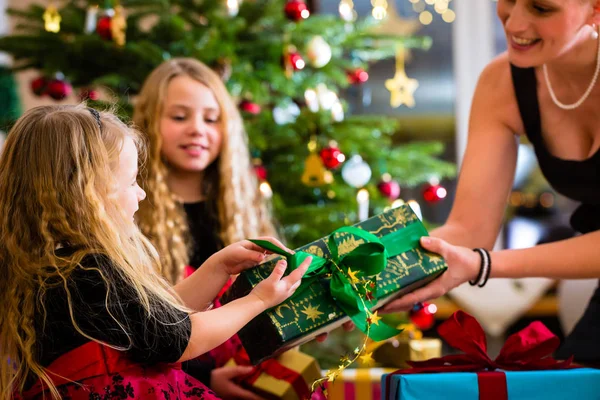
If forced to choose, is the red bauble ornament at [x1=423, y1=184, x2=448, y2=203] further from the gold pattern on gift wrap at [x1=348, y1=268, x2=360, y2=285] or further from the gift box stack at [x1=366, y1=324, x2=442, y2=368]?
the gold pattern on gift wrap at [x1=348, y1=268, x2=360, y2=285]

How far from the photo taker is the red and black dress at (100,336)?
3.51ft

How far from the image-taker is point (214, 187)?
2.02 m

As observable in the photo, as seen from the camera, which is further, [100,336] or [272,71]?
[272,71]

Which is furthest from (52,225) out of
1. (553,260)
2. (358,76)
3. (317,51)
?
(358,76)

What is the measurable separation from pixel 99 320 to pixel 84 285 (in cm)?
5

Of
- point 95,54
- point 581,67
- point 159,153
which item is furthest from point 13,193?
point 95,54

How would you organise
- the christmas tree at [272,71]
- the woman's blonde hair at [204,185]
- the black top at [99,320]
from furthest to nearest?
the christmas tree at [272,71], the woman's blonde hair at [204,185], the black top at [99,320]

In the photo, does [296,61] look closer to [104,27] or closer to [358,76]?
[358,76]

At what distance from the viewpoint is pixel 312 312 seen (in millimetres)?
1232

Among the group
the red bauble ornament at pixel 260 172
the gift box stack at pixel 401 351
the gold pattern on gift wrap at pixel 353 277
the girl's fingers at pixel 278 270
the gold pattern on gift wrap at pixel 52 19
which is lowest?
the gift box stack at pixel 401 351

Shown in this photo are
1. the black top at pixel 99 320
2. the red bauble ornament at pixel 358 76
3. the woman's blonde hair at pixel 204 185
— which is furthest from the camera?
the red bauble ornament at pixel 358 76

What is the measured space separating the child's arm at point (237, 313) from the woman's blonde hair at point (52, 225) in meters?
0.06

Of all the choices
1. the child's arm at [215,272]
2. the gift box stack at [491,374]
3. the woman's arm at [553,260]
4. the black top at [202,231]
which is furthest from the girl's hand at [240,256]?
the black top at [202,231]

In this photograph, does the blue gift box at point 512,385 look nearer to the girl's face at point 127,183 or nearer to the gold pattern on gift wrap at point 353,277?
the gold pattern on gift wrap at point 353,277
